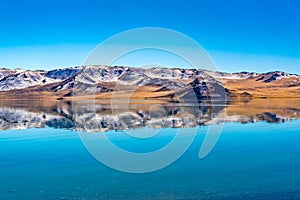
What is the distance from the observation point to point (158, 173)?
719 inches

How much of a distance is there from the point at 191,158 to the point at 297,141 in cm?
1011

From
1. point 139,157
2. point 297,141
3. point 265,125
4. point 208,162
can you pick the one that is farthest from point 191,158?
point 265,125

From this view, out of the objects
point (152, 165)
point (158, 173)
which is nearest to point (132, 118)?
point (152, 165)

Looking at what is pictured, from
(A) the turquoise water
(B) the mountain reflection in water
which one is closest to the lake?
(A) the turquoise water

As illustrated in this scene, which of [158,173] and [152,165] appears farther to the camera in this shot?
[152,165]

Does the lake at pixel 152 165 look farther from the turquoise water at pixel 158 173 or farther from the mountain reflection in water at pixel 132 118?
the mountain reflection in water at pixel 132 118

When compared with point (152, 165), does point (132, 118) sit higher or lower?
higher

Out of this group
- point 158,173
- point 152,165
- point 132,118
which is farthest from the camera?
point 132,118

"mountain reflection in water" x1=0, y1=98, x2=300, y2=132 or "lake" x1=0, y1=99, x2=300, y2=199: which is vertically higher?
"mountain reflection in water" x1=0, y1=98, x2=300, y2=132

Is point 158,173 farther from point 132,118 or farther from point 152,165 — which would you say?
point 132,118

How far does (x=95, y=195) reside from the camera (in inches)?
578

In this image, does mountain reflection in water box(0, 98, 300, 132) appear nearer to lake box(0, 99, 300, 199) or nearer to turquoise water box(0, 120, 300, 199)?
lake box(0, 99, 300, 199)

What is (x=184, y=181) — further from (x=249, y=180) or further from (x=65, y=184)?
(x=65, y=184)

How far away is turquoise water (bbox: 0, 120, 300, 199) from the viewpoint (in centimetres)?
1495
